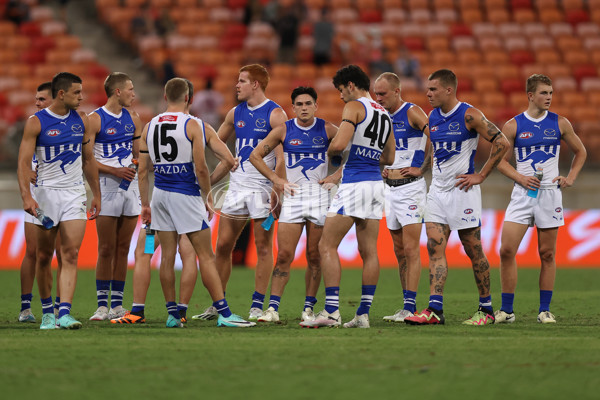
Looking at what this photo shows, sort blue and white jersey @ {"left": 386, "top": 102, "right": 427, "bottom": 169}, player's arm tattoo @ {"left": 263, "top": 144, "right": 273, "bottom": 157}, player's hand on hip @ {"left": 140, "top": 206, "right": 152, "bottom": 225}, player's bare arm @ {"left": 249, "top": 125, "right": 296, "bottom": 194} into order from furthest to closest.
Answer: blue and white jersey @ {"left": 386, "top": 102, "right": 427, "bottom": 169} < player's arm tattoo @ {"left": 263, "top": 144, "right": 273, "bottom": 157} < player's bare arm @ {"left": 249, "top": 125, "right": 296, "bottom": 194} < player's hand on hip @ {"left": 140, "top": 206, "right": 152, "bottom": 225}

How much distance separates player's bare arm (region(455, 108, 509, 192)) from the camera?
8.78 metres

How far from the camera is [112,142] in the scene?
938 centimetres

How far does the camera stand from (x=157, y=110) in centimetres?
2153

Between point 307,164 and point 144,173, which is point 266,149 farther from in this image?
point 144,173

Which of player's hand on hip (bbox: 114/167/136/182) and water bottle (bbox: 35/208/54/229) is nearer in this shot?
water bottle (bbox: 35/208/54/229)

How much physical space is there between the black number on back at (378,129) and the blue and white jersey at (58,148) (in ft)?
8.71

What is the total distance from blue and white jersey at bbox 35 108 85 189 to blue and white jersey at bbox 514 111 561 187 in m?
4.41

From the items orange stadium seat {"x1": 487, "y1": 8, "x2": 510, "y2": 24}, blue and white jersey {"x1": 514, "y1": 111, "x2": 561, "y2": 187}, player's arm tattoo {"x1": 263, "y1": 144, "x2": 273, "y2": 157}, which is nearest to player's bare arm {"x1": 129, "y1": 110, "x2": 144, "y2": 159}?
player's arm tattoo {"x1": 263, "y1": 144, "x2": 273, "y2": 157}

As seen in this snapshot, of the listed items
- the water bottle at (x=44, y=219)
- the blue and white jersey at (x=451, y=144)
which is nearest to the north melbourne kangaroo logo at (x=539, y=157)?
the blue and white jersey at (x=451, y=144)

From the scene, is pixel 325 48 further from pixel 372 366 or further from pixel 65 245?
pixel 372 366

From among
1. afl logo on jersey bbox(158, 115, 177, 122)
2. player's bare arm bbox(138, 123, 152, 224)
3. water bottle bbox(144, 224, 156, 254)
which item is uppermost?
afl logo on jersey bbox(158, 115, 177, 122)

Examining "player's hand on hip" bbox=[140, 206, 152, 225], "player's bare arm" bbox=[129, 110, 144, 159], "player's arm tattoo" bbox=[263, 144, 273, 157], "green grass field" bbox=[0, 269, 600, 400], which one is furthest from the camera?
"player's bare arm" bbox=[129, 110, 144, 159]

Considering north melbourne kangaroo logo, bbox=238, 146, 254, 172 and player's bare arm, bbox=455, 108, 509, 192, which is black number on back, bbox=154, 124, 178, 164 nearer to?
north melbourne kangaroo logo, bbox=238, 146, 254, 172

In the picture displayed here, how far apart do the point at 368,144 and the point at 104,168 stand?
2.81 m
